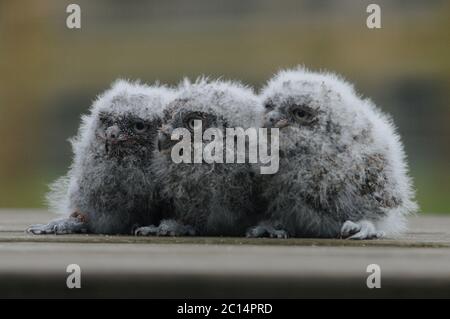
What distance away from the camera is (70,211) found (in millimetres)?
2244

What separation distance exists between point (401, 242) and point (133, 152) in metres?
0.62

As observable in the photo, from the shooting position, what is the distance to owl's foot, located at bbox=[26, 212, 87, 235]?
2.12 meters

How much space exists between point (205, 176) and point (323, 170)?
0.25 meters

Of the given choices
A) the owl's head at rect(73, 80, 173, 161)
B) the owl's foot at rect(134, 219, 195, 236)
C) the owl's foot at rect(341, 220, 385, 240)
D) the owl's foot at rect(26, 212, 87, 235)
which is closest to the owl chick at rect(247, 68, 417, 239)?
the owl's foot at rect(341, 220, 385, 240)

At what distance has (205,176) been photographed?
2.04 meters

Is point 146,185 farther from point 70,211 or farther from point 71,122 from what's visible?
point 71,122

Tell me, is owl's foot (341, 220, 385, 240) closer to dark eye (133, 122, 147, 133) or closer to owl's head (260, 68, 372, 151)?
owl's head (260, 68, 372, 151)

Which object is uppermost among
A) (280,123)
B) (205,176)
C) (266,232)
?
(280,123)

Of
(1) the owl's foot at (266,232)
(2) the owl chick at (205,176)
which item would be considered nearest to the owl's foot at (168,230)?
(2) the owl chick at (205,176)

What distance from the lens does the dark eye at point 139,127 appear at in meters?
2.09

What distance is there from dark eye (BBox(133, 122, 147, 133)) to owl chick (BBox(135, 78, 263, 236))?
0.18 ft

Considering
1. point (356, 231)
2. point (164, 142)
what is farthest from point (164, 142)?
point (356, 231)

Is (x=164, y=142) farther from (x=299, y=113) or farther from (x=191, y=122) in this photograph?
(x=299, y=113)
